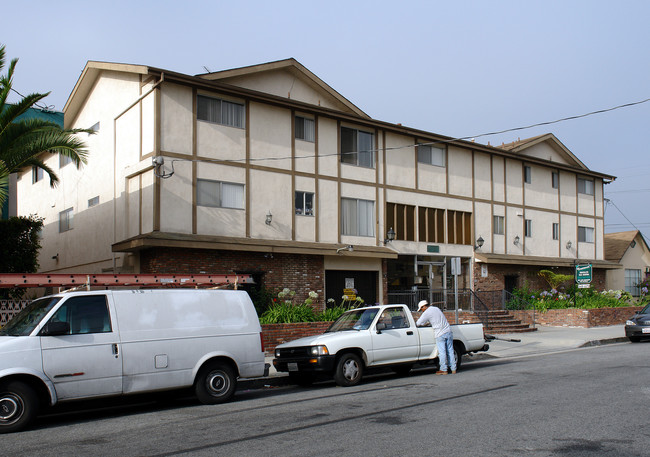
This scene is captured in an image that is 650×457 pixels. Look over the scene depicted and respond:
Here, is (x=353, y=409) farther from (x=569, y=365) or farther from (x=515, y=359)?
(x=515, y=359)

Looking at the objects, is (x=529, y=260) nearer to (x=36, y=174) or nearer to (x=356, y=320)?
(x=356, y=320)

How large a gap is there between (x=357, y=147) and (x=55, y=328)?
17187mm

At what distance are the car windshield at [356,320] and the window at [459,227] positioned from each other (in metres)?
14.9

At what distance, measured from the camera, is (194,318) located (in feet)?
34.7

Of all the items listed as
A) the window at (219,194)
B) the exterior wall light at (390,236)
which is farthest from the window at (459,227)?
the window at (219,194)

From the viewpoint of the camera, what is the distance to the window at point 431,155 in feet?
88.7

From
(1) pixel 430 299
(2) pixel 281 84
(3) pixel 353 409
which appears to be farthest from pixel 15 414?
(1) pixel 430 299

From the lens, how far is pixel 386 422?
Answer: 8258 mm

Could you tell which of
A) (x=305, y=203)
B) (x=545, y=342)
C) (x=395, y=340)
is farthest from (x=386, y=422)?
(x=305, y=203)

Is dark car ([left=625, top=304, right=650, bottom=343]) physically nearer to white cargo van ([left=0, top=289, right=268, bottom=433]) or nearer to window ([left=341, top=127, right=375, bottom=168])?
window ([left=341, top=127, right=375, bottom=168])

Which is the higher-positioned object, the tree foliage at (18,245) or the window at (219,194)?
the window at (219,194)

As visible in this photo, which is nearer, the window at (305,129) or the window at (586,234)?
the window at (305,129)

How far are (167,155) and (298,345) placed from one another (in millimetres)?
9275

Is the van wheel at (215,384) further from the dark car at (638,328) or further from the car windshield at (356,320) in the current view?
the dark car at (638,328)
